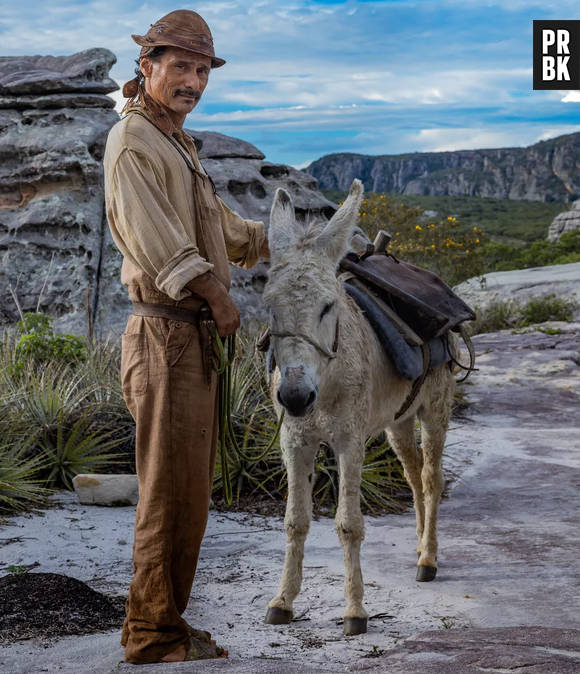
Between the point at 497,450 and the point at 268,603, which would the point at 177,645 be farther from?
the point at 497,450

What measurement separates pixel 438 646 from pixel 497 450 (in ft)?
18.1

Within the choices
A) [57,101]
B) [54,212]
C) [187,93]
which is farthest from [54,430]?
[57,101]

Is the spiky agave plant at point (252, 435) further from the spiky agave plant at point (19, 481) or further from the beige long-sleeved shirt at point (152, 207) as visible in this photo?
the beige long-sleeved shirt at point (152, 207)

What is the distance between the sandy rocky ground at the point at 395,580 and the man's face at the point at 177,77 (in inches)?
93.4

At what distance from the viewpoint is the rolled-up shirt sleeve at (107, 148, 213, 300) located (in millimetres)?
3322

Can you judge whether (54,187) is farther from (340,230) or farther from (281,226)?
(340,230)

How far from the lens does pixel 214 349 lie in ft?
11.9

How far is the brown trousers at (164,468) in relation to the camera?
3.52 m

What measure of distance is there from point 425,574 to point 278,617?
1.21 metres

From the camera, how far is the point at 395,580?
197 inches

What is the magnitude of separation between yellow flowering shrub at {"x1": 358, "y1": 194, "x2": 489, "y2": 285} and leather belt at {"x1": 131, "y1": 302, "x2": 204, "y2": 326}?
1782 cm

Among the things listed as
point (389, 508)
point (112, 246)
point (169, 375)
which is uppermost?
point (112, 246)

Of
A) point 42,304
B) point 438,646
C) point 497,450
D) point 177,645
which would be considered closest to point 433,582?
point 438,646

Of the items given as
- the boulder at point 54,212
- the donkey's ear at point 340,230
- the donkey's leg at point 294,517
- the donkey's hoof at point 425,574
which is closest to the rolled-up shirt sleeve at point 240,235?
the donkey's ear at point 340,230
